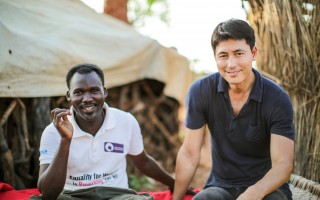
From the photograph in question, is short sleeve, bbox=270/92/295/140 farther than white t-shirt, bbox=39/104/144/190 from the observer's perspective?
No

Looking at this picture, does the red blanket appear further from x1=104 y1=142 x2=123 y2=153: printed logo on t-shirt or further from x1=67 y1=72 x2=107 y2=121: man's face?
x1=67 y1=72 x2=107 y2=121: man's face

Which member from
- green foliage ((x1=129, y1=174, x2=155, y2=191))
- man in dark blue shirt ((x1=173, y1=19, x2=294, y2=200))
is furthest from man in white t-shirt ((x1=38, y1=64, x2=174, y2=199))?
green foliage ((x1=129, y1=174, x2=155, y2=191))

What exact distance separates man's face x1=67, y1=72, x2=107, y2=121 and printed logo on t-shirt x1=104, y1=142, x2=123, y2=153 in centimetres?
24

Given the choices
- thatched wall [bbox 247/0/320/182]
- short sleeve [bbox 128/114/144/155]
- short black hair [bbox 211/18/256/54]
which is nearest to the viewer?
short black hair [bbox 211/18/256/54]

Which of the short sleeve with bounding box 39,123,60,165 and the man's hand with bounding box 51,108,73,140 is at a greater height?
the man's hand with bounding box 51,108,73,140

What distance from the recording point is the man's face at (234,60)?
9.05ft

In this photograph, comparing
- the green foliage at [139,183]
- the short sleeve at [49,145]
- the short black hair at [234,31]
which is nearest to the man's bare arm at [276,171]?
the short black hair at [234,31]

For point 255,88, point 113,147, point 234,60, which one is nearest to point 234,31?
point 234,60

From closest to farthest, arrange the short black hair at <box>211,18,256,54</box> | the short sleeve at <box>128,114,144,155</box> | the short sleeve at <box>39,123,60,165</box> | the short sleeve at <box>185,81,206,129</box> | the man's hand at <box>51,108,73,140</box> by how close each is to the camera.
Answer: the man's hand at <box>51,108,73,140</box> < the short black hair at <box>211,18,256,54</box> < the short sleeve at <box>39,123,60,165</box> < the short sleeve at <box>185,81,206,129</box> < the short sleeve at <box>128,114,144,155</box>

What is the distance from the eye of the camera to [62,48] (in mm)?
4406

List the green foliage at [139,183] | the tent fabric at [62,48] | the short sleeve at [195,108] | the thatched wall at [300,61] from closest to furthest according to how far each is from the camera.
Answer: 1. the short sleeve at [195,108]
2. the thatched wall at [300,61]
3. the tent fabric at [62,48]
4. the green foliage at [139,183]

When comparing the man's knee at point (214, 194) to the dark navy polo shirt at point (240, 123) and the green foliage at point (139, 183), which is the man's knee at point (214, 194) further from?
the green foliage at point (139, 183)

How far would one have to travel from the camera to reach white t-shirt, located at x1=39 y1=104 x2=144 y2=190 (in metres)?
2.94

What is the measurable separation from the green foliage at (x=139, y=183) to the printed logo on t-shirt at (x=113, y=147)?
2.70 metres
